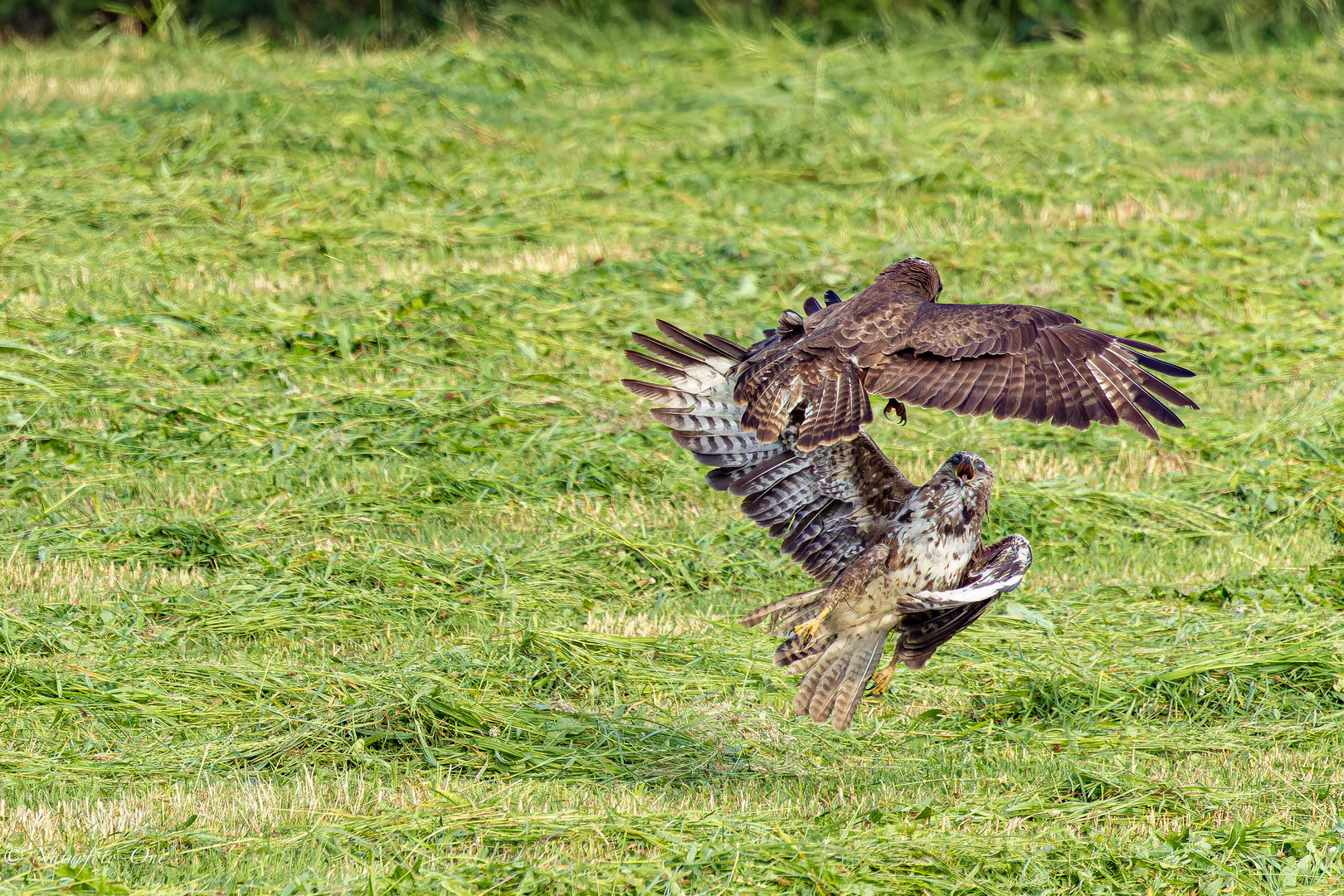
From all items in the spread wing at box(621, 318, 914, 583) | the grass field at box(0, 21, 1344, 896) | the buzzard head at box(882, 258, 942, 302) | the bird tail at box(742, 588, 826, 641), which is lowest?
the grass field at box(0, 21, 1344, 896)

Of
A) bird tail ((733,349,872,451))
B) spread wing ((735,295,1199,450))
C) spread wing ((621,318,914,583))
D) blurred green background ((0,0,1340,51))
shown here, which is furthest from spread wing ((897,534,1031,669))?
blurred green background ((0,0,1340,51))

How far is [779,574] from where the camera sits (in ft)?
29.9

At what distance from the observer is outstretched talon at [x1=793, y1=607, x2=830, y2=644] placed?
20.9ft

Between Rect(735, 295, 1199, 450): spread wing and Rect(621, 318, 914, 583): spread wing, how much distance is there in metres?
0.30

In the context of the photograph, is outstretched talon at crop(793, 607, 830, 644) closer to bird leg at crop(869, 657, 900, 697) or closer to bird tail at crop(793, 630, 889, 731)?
bird tail at crop(793, 630, 889, 731)

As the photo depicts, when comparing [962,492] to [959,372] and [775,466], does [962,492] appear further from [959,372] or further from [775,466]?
[775,466]

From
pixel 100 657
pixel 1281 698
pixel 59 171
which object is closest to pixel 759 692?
pixel 1281 698

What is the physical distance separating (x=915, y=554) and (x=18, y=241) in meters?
9.83

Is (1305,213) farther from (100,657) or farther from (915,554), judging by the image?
(100,657)

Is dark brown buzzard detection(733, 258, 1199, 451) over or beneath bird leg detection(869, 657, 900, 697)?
over

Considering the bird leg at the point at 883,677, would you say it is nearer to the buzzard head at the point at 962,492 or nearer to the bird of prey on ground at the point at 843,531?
the bird of prey on ground at the point at 843,531

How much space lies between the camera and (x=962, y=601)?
5.93 meters

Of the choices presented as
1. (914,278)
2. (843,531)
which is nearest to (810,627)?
(843,531)

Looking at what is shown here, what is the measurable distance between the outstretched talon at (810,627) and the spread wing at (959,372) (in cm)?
81
